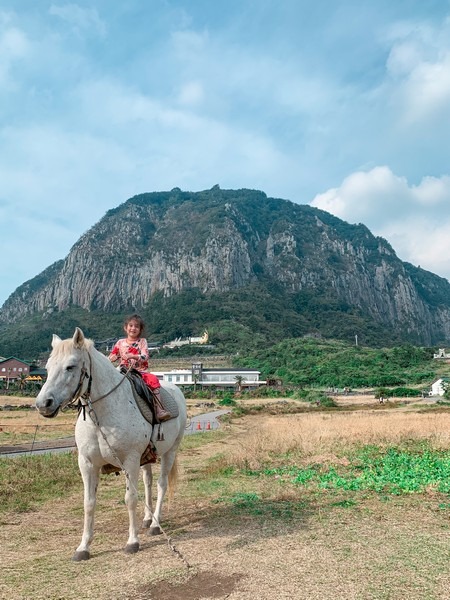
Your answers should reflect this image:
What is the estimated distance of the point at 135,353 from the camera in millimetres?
7719

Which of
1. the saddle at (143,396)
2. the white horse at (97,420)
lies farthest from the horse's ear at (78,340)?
the saddle at (143,396)

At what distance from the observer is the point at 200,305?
186125 millimetres

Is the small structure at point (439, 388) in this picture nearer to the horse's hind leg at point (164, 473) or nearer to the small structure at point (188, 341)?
the horse's hind leg at point (164, 473)

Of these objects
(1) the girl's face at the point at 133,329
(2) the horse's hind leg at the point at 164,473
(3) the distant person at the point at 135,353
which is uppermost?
(1) the girl's face at the point at 133,329

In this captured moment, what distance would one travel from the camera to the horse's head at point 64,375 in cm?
545

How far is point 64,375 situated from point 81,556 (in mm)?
2402

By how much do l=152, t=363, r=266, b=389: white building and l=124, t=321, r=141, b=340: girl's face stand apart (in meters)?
84.5

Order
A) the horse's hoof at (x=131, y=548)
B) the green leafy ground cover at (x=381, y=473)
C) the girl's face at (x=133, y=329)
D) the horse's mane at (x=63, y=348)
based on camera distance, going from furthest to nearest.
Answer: the green leafy ground cover at (x=381, y=473) < the girl's face at (x=133, y=329) < the horse's hoof at (x=131, y=548) < the horse's mane at (x=63, y=348)

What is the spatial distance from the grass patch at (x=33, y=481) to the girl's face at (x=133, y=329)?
14.9 feet

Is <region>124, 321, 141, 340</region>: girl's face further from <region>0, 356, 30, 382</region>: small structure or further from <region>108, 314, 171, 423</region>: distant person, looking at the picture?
<region>0, 356, 30, 382</region>: small structure

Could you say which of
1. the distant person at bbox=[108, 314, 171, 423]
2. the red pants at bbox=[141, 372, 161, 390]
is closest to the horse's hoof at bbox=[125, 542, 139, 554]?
the distant person at bbox=[108, 314, 171, 423]

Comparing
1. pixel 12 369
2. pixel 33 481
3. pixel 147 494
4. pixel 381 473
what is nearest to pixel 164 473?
pixel 147 494

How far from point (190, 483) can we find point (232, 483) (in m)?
1.24

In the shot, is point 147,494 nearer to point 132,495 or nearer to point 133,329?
point 132,495
